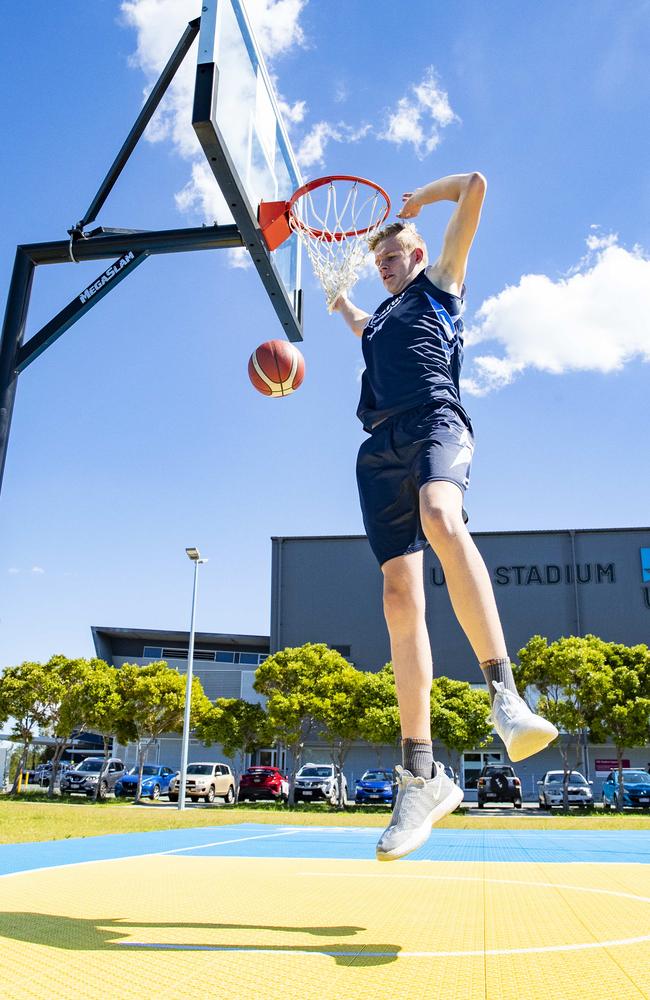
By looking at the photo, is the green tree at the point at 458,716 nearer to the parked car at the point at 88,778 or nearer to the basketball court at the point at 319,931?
the parked car at the point at 88,778

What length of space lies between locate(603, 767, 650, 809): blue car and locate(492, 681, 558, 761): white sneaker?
26.3 metres

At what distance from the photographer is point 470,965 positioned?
1.93 m

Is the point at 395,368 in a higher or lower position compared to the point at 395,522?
higher

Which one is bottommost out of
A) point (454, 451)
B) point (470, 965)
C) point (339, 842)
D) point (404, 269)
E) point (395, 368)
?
point (339, 842)

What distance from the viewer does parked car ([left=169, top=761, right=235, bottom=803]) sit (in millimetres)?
28453

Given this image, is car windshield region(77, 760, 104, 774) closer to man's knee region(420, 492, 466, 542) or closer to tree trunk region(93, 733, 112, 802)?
tree trunk region(93, 733, 112, 802)

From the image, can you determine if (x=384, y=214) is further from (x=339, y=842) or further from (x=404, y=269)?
(x=339, y=842)

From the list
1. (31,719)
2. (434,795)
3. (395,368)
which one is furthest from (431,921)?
(31,719)

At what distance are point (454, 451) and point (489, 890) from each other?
7.16ft

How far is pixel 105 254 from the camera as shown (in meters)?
6.83

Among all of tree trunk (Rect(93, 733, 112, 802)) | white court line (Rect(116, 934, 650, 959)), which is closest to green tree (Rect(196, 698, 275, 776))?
tree trunk (Rect(93, 733, 112, 802))

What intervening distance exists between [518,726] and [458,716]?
25688 mm

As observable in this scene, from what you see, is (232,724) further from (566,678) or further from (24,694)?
(566,678)

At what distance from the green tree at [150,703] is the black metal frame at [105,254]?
23748mm
